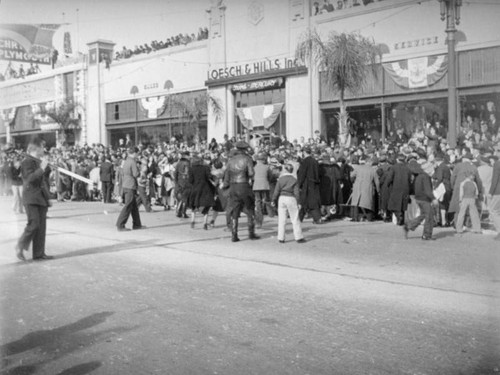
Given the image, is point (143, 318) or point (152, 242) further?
point (152, 242)

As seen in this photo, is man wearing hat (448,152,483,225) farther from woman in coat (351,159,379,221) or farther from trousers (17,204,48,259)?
trousers (17,204,48,259)

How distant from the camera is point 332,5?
24.0 meters

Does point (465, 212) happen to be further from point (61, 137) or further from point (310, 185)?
point (61, 137)

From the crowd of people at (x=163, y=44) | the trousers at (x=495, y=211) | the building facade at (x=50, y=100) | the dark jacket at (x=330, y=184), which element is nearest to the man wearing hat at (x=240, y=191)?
the dark jacket at (x=330, y=184)

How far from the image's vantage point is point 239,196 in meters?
10.8

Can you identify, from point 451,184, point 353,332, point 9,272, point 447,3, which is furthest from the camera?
point 447,3

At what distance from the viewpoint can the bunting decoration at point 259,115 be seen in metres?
26.7

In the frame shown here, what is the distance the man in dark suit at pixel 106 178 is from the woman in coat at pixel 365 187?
10494 mm

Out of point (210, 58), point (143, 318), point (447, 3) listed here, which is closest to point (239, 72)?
point (210, 58)

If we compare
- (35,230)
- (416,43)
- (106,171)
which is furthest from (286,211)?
(416,43)

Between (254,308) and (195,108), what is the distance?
24600 millimetres

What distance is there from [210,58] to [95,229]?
18.1 meters

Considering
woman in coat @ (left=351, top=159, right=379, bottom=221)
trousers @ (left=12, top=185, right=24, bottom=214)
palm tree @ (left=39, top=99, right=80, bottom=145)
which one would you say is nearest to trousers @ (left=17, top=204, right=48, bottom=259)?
woman in coat @ (left=351, top=159, right=379, bottom=221)

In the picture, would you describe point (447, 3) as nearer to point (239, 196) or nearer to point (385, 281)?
point (239, 196)
